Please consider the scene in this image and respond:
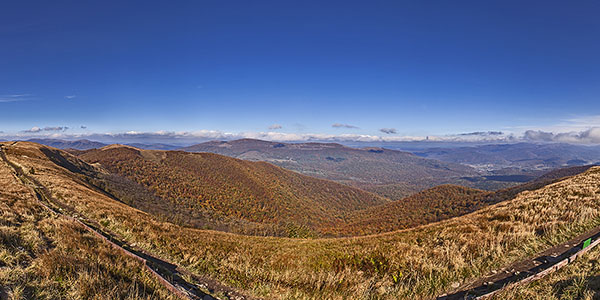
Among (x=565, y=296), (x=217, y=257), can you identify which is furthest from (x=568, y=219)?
(x=217, y=257)

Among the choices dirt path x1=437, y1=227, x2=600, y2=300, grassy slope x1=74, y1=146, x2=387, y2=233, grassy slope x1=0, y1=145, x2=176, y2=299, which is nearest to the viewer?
grassy slope x1=0, y1=145, x2=176, y2=299

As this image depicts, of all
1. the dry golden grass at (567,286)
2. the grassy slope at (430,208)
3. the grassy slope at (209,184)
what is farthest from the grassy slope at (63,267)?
the grassy slope at (209,184)

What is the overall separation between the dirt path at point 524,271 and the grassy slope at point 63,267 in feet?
25.9

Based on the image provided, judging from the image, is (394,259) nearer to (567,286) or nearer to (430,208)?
(567,286)

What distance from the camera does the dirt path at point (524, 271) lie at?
6.21 metres

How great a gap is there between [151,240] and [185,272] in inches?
187

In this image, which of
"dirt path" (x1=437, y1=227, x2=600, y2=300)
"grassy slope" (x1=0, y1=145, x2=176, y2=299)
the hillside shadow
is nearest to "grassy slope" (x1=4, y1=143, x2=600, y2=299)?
"dirt path" (x1=437, y1=227, x2=600, y2=300)

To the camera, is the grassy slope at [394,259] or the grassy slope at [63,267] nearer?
the grassy slope at [63,267]

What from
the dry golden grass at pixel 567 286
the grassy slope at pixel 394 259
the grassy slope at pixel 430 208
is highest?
the dry golden grass at pixel 567 286

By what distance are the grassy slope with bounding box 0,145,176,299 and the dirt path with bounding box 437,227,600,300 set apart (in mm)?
7882

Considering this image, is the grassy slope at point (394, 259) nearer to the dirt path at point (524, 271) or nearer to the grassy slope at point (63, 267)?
the dirt path at point (524, 271)

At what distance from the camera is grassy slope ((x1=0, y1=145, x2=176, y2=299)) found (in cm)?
480

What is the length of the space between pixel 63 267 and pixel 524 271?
41.1 ft

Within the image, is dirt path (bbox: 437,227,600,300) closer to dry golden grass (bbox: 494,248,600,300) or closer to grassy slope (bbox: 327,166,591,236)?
dry golden grass (bbox: 494,248,600,300)
